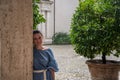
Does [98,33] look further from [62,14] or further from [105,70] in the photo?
[62,14]

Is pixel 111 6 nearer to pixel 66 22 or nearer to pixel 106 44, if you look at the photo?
pixel 106 44

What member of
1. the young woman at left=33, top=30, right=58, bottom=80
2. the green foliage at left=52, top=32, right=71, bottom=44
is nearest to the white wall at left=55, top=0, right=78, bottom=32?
the green foliage at left=52, top=32, right=71, bottom=44

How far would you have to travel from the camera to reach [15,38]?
2408 millimetres

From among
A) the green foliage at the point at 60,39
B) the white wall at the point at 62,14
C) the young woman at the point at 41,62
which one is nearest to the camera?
the young woman at the point at 41,62

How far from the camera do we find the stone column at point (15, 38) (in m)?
2.38

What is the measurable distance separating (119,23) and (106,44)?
500 mm

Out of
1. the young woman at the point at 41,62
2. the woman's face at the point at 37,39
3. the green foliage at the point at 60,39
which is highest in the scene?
the woman's face at the point at 37,39

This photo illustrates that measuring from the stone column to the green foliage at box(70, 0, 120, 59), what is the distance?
379 centimetres

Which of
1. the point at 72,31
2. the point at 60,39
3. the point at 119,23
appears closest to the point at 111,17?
the point at 119,23

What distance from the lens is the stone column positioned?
2.38m

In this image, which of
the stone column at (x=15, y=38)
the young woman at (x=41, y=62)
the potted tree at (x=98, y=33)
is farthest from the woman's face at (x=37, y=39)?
the potted tree at (x=98, y=33)

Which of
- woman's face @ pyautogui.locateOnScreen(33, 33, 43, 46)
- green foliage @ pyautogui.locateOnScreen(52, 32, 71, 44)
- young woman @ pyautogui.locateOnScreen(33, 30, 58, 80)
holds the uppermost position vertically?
woman's face @ pyautogui.locateOnScreen(33, 33, 43, 46)

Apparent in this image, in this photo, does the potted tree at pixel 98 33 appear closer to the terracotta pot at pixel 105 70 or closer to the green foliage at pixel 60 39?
the terracotta pot at pixel 105 70

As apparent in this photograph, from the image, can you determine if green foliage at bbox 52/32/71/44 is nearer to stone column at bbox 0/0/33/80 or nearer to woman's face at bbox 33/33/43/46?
woman's face at bbox 33/33/43/46
